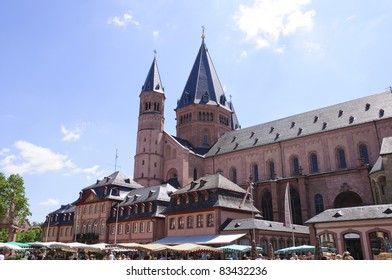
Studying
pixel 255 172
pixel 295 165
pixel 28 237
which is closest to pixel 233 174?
pixel 255 172

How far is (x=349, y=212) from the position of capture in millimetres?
31297

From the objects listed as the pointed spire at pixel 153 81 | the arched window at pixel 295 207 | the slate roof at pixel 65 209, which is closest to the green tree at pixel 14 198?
the slate roof at pixel 65 209

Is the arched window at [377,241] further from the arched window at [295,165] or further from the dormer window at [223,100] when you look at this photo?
the dormer window at [223,100]

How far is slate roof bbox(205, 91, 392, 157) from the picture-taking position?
4916 centimetres

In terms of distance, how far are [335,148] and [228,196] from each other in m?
19.7

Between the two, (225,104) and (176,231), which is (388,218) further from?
(225,104)

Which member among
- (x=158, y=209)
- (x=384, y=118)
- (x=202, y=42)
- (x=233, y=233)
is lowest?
(x=233, y=233)

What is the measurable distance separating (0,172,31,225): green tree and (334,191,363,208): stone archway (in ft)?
171

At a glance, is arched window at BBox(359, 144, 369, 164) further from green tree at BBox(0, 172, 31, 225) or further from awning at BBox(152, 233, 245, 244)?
green tree at BBox(0, 172, 31, 225)

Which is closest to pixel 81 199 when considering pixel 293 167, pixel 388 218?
pixel 293 167

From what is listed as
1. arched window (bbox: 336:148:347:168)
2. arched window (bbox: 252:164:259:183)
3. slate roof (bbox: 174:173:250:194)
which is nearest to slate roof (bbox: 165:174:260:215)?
slate roof (bbox: 174:173:250:194)

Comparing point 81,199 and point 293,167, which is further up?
point 293,167

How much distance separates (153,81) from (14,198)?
3402 centimetres

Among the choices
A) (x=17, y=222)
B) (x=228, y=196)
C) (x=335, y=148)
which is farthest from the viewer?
(x=17, y=222)
